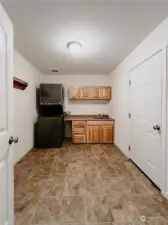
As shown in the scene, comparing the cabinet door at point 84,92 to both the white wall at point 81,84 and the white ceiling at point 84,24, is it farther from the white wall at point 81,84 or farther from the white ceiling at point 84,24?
the white ceiling at point 84,24

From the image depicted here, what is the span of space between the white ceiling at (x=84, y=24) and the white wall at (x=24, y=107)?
1.24ft

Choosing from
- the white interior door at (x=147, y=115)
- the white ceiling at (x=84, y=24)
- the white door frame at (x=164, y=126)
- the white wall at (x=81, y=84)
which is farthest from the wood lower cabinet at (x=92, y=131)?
the white door frame at (x=164, y=126)

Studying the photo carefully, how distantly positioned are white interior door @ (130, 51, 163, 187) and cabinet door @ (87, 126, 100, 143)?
1916mm

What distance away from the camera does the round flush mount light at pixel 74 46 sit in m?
3.17

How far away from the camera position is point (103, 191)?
8.14ft

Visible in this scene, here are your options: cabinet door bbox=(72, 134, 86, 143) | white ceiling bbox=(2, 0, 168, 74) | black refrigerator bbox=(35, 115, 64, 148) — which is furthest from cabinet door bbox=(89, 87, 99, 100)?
white ceiling bbox=(2, 0, 168, 74)

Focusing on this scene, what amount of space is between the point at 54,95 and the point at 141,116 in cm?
294

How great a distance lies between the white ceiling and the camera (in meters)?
2.04

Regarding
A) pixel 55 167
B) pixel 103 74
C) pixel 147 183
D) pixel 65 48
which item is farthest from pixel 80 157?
pixel 103 74

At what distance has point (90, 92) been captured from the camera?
19.4ft

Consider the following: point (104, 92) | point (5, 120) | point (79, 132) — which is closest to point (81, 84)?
point (104, 92)

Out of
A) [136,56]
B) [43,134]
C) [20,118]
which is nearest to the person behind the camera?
[136,56]

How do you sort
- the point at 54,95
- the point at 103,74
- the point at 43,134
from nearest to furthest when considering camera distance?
the point at 43,134, the point at 54,95, the point at 103,74

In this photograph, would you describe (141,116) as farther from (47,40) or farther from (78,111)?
(78,111)
